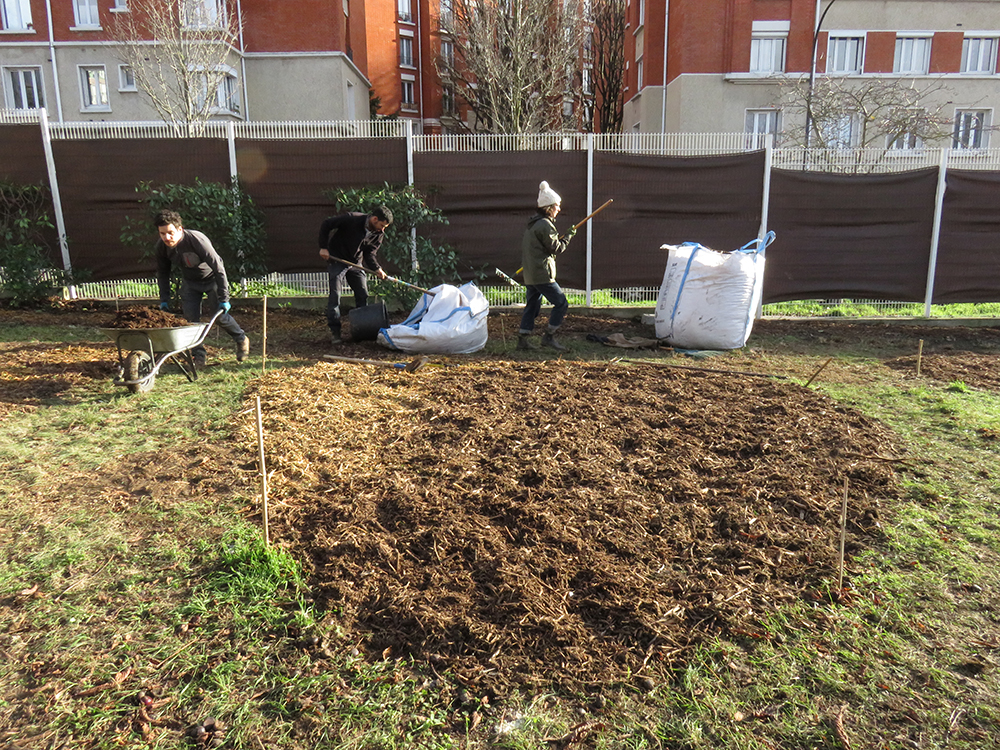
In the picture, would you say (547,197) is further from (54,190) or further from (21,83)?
(21,83)

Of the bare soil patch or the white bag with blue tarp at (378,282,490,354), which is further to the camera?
the white bag with blue tarp at (378,282,490,354)

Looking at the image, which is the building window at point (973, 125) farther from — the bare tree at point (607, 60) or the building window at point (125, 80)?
the building window at point (125, 80)

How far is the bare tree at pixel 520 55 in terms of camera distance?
25.1 metres

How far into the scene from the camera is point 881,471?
3.92 meters

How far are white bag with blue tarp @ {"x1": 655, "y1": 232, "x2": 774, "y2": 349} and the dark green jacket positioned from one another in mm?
1429

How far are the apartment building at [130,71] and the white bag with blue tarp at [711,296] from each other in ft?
61.0

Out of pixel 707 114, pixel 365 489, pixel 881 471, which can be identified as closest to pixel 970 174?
pixel 881 471

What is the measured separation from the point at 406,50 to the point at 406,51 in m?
0.06

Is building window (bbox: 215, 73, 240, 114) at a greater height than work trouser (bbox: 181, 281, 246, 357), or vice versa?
building window (bbox: 215, 73, 240, 114)

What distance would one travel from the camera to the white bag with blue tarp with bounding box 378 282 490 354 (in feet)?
23.0

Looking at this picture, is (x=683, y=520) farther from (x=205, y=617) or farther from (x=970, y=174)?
(x=970, y=174)

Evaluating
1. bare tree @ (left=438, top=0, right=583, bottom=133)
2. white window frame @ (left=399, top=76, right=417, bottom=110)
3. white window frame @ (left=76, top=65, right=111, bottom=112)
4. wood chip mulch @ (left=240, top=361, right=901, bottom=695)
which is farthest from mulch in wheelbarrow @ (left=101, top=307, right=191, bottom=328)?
white window frame @ (left=399, top=76, right=417, bottom=110)

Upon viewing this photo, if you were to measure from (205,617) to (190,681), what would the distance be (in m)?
Answer: 0.34

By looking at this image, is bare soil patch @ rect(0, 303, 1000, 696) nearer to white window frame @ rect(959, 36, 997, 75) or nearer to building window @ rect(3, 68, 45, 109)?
building window @ rect(3, 68, 45, 109)
